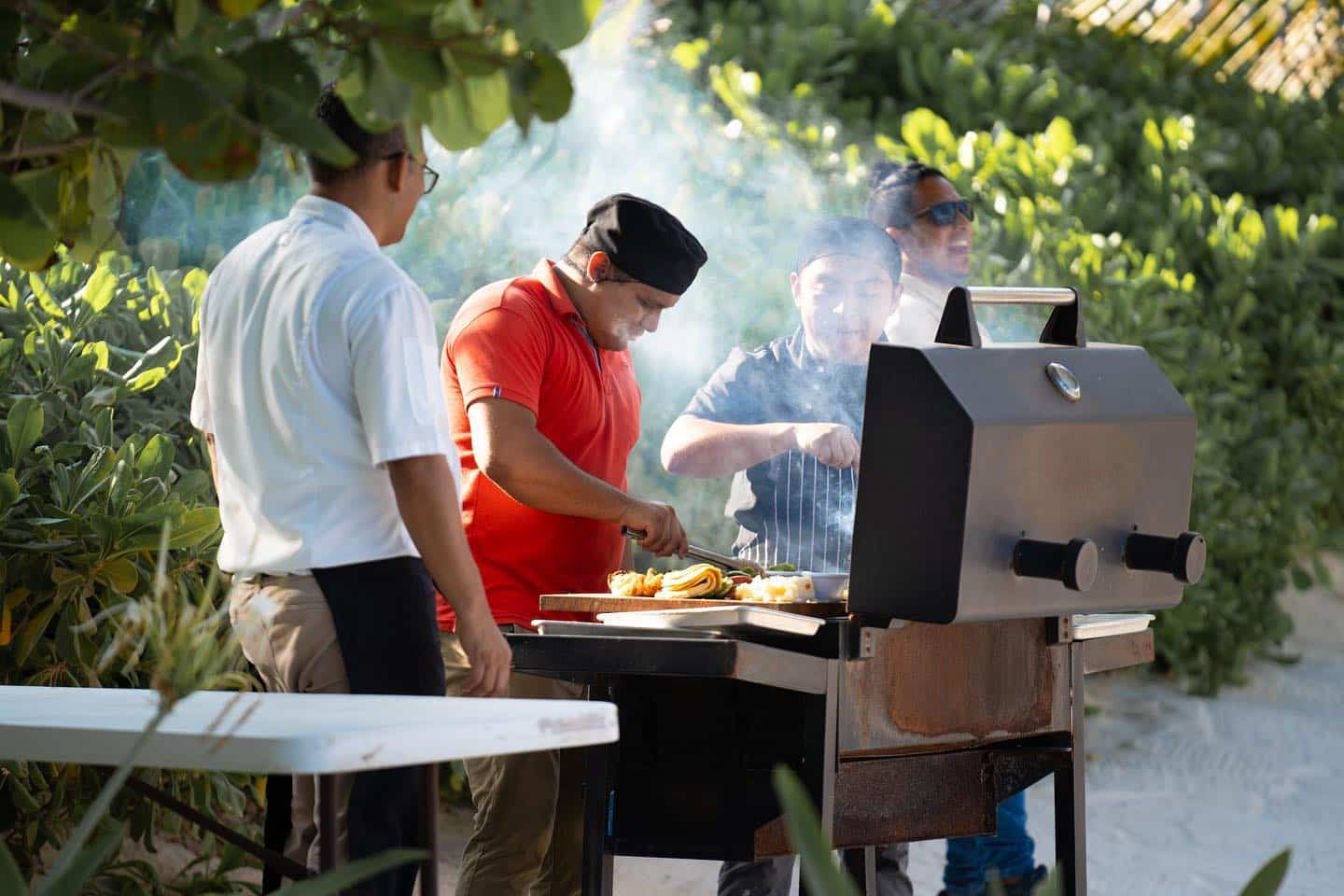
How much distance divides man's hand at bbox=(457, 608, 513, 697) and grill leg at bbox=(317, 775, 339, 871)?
538 mm

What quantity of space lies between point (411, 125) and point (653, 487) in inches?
157

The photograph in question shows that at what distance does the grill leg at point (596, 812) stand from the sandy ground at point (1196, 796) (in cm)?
191

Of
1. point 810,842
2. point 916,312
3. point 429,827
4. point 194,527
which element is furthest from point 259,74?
point 916,312

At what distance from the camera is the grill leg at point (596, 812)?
2961 mm

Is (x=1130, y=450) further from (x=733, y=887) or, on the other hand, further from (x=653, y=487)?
(x=653, y=487)

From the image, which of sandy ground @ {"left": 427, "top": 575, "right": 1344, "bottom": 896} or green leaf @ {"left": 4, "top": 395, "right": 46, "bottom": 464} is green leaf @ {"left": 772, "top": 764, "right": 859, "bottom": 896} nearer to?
green leaf @ {"left": 4, "top": 395, "right": 46, "bottom": 464}

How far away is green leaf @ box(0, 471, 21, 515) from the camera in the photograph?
3.34 meters

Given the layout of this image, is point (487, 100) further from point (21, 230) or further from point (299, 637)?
point (299, 637)

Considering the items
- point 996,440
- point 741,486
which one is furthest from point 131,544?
point 996,440

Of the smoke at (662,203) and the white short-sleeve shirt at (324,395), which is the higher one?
the smoke at (662,203)

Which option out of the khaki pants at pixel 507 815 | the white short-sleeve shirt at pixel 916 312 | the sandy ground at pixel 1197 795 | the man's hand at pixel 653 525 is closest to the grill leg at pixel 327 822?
the khaki pants at pixel 507 815

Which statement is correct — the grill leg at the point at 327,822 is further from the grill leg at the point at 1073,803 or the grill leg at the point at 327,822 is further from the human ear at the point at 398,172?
the grill leg at the point at 1073,803

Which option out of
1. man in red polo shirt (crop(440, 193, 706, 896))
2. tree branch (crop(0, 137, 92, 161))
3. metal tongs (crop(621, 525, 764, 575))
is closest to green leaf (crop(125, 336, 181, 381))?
man in red polo shirt (crop(440, 193, 706, 896))

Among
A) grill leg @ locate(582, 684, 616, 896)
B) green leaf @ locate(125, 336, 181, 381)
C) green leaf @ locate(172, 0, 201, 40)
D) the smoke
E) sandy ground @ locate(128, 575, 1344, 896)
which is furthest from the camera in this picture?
the smoke
